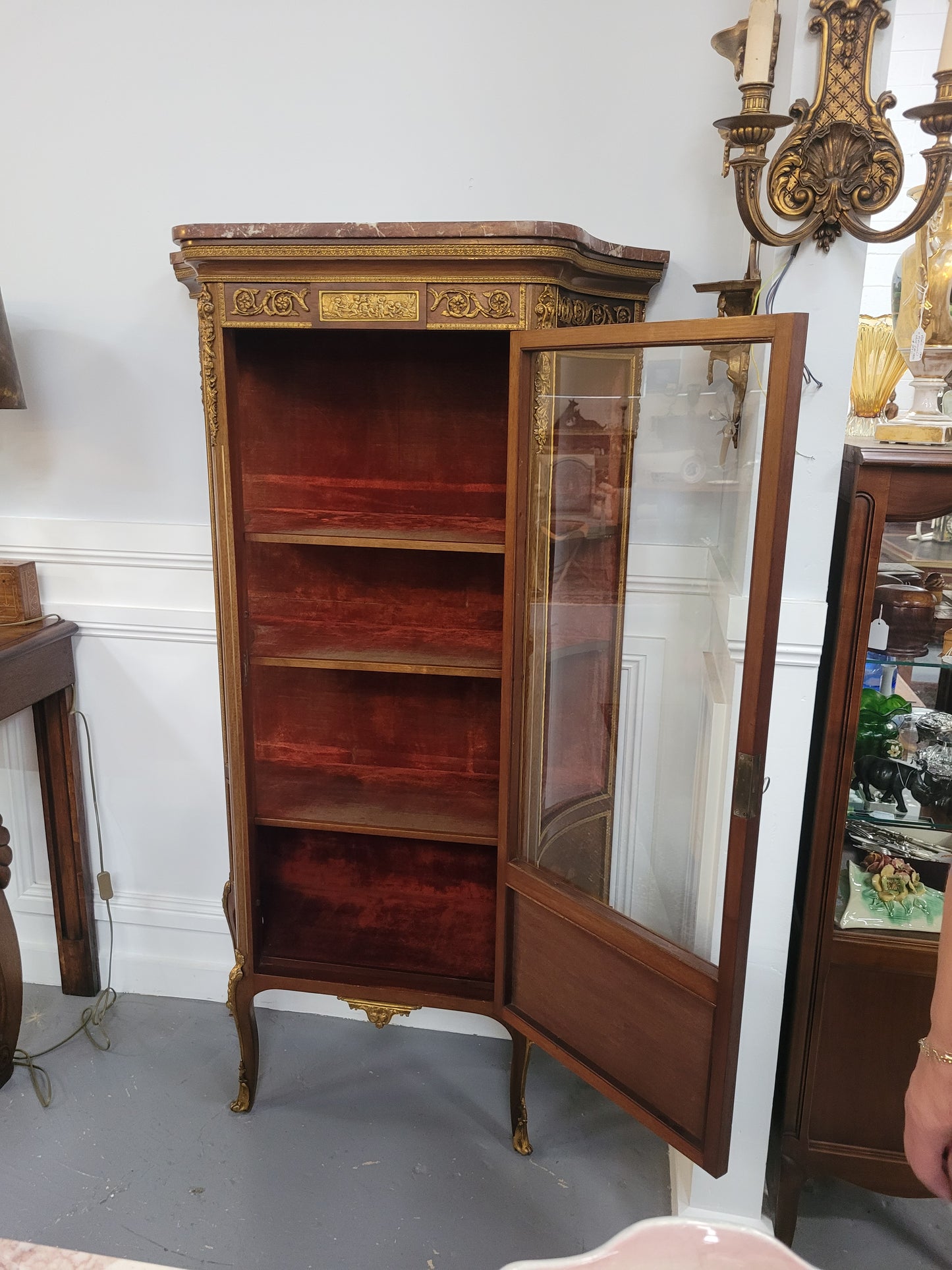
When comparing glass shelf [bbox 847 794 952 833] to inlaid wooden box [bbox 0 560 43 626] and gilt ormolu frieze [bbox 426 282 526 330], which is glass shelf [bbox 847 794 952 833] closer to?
gilt ormolu frieze [bbox 426 282 526 330]

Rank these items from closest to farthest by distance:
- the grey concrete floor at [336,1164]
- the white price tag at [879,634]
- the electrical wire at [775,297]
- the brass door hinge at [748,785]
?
the brass door hinge at [748,785] < the electrical wire at [775,297] < the white price tag at [879,634] < the grey concrete floor at [336,1164]

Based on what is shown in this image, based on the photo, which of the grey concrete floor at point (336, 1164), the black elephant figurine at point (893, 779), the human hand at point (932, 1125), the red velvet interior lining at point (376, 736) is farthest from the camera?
the red velvet interior lining at point (376, 736)

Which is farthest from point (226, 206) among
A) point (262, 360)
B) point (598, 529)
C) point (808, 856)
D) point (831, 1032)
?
point (831, 1032)

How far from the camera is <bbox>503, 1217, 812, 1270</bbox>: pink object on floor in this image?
0.95m

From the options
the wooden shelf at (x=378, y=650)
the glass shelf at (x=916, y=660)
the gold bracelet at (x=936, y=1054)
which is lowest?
the gold bracelet at (x=936, y=1054)

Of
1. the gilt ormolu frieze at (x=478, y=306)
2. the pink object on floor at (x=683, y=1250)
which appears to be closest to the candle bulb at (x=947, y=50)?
the gilt ormolu frieze at (x=478, y=306)

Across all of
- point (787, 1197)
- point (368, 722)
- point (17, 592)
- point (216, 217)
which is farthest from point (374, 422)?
point (787, 1197)

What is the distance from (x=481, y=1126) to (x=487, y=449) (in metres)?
1.52

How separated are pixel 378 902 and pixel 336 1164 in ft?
1.81

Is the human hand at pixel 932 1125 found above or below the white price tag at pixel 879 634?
below

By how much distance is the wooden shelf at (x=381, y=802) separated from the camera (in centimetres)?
197

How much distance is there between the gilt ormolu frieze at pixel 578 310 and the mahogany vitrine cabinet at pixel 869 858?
539mm

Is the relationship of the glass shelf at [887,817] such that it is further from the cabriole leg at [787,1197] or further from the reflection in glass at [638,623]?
the cabriole leg at [787,1197]

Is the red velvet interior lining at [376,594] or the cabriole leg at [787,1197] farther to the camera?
the red velvet interior lining at [376,594]
